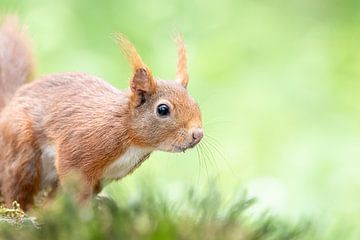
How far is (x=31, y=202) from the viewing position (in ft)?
9.71

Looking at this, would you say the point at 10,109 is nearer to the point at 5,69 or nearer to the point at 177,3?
the point at 5,69

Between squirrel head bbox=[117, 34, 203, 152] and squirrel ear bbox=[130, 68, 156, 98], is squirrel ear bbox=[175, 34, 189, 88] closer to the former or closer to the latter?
squirrel head bbox=[117, 34, 203, 152]

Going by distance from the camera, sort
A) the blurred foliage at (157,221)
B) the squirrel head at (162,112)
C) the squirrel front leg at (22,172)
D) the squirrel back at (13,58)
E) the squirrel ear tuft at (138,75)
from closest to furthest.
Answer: the blurred foliage at (157,221)
the squirrel ear tuft at (138,75)
the squirrel head at (162,112)
the squirrel front leg at (22,172)
the squirrel back at (13,58)

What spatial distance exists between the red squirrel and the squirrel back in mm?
344

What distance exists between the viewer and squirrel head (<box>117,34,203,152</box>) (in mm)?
2814

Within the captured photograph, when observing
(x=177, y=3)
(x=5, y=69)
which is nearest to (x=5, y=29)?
(x=5, y=69)

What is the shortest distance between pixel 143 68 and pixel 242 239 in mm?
1335

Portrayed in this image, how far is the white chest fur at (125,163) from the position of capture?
290cm

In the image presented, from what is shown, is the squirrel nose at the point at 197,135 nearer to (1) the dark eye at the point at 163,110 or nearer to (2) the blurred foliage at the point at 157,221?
(1) the dark eye at the point at 163,110

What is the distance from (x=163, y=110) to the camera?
114 inches

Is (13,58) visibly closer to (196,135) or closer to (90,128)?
(90,128)

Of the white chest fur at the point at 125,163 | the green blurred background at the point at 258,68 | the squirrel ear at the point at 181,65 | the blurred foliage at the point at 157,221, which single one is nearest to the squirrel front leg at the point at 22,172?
the white chest fur at the point at 125,163

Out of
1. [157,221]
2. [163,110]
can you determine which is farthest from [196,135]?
[157,221]

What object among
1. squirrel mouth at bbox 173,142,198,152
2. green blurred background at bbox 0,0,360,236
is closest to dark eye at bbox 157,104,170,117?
squirrel mouth at bbox 173,142,198,152
